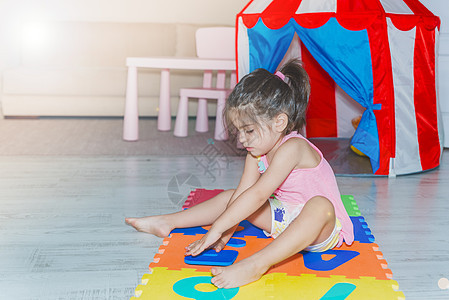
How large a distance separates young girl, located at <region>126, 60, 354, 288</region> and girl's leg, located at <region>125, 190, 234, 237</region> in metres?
0.09

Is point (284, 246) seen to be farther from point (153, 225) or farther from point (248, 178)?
point (153, 225)

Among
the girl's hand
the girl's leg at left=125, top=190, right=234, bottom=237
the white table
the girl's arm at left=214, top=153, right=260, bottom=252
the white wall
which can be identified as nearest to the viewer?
the girl's hand

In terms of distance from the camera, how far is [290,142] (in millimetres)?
1274

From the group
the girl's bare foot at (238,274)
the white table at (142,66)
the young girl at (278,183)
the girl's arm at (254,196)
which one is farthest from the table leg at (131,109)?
the girl's bare foot at (238,274)

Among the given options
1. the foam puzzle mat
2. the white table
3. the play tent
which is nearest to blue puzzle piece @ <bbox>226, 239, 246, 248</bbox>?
the foam puzzle mat

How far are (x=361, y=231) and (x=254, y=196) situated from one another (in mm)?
464

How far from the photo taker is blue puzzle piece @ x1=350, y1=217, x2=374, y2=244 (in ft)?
4.77

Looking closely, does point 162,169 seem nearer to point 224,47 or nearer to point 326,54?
point 326,54

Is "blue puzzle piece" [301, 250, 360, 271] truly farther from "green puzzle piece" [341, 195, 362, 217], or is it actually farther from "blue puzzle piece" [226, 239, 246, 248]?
"green puzzle piece" [341, 195, 362, 217]

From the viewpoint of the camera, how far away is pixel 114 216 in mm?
1656

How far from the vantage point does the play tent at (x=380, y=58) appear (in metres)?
2.11

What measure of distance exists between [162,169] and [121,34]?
1.91 metres

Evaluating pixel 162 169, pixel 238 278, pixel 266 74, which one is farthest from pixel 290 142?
pixel 162 169

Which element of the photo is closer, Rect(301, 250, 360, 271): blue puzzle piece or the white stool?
Rect(301, 250, 360, 271): blue puzzle piece
